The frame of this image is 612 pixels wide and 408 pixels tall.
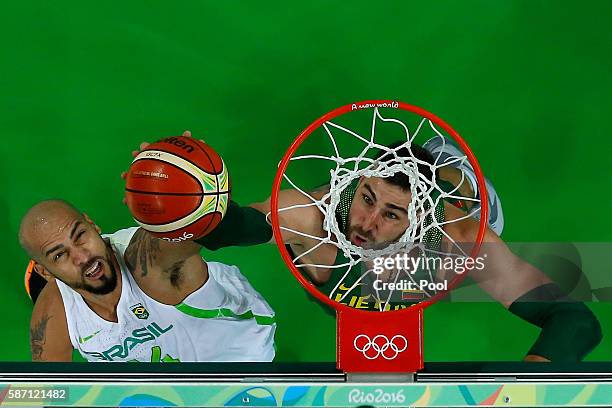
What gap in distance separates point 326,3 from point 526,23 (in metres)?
0.83

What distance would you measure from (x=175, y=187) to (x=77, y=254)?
686 mm

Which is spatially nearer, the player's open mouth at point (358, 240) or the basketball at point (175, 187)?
the basketball at point (175, 187)

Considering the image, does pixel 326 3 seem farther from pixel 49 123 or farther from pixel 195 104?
pixel 49 123

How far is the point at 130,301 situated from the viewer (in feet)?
10.5

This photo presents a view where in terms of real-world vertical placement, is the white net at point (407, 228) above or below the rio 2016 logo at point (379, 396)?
above

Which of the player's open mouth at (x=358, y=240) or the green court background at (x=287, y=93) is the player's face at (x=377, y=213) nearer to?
the player's open mouth at (x=358, y=240)

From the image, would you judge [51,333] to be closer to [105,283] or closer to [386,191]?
[105,283]

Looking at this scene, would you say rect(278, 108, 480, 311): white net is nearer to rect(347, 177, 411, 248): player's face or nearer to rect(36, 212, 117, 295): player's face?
rect(347, 177, 411, 248): player's face

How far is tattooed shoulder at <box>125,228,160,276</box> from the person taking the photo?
3.11 meters

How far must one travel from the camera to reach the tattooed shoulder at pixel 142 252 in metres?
3.11

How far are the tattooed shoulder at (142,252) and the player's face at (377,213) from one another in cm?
71

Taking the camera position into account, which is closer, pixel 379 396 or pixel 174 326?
pixel 379 396

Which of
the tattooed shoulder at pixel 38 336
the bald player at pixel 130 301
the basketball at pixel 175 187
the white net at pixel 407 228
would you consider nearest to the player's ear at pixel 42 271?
the bald player at pixel 130 301

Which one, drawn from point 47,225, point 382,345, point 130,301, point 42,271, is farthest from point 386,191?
point 42,271
